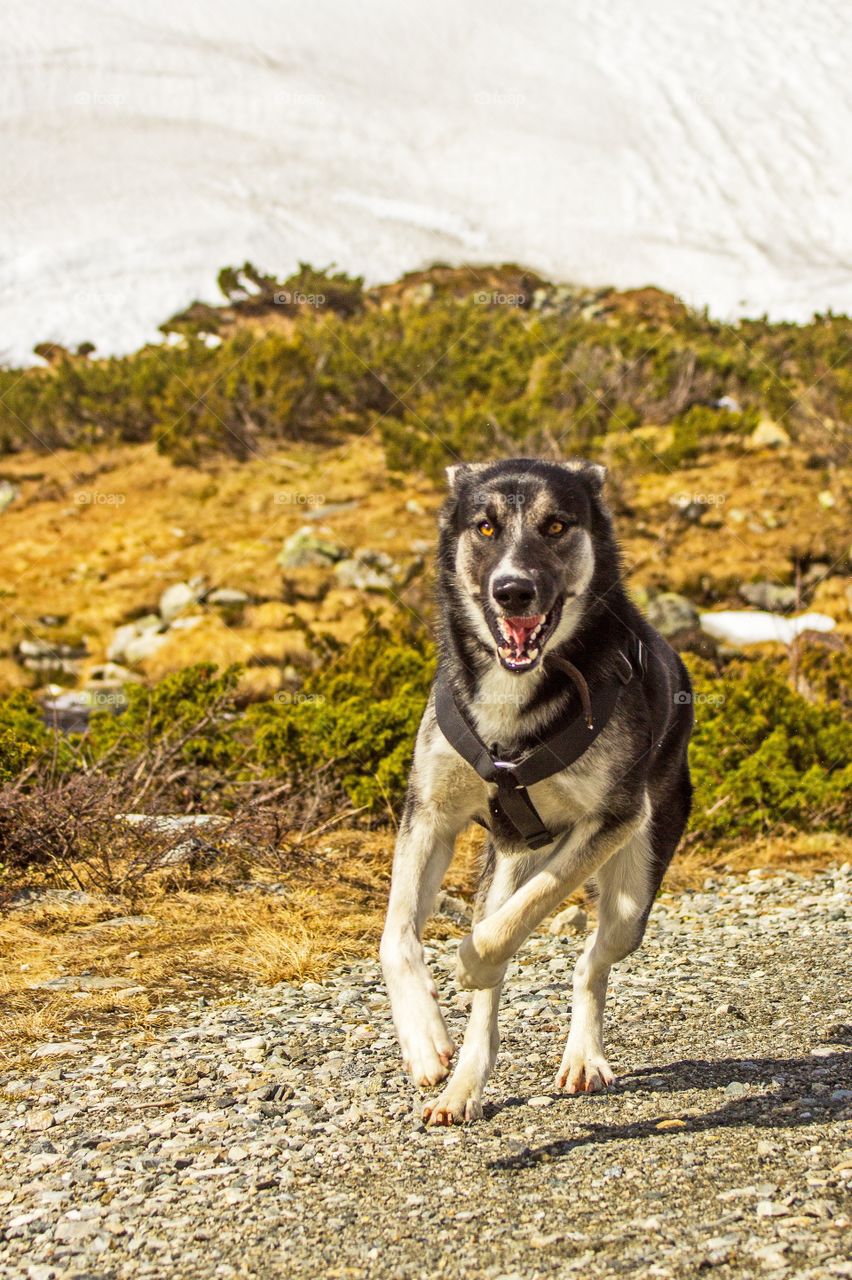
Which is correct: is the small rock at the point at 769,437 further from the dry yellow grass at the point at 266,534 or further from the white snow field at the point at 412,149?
the white snow field at the point at 412,149

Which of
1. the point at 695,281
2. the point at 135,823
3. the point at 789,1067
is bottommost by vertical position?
the point at 695,281

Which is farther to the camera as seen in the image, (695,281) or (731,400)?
(695,281)

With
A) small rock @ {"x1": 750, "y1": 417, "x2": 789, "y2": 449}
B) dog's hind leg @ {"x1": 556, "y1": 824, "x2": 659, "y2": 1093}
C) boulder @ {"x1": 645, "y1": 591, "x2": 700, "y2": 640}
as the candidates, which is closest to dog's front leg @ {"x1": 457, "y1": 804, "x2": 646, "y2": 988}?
dog's hind leg @ {"x1": 556, "y1": 824, "x2": 659, "y2": 1093}

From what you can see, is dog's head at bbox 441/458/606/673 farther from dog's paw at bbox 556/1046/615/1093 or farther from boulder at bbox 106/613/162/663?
boulder at bbox 106/613/162/663

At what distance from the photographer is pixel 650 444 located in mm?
18297

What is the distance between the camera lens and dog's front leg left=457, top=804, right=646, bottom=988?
3.57m

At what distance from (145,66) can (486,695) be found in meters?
53.0

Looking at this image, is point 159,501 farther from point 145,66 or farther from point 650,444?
point 145,66

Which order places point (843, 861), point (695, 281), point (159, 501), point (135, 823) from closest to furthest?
point (135, 823)
point (843, 861)
point (159, 501)
point (695, 281)

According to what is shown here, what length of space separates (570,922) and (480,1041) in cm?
248

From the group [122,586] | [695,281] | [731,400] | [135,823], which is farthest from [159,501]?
[695,281]

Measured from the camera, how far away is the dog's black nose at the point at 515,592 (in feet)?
12.3

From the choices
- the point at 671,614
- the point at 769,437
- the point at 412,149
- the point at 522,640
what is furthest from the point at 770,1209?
the point at 412,149

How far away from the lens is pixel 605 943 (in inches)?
168
